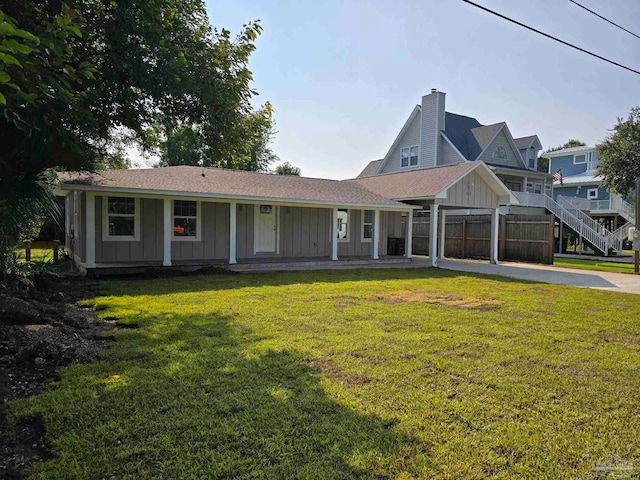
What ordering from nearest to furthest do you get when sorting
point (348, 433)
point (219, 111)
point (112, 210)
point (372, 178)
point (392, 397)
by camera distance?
point (348, 433)
point (392, 397)
point (219, 111)
point (112, 210)
point (372, 178)

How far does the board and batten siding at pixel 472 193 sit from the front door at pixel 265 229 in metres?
6.52

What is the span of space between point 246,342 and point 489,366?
8.93 ft

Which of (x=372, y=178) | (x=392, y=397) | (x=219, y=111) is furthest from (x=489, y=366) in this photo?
(x=372, y=178)

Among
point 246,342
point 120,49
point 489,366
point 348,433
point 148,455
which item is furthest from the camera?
point 120,49

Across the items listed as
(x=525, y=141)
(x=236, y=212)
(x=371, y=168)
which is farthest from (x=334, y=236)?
(x=525, y=141)

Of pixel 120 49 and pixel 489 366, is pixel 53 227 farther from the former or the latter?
pixel 489 366

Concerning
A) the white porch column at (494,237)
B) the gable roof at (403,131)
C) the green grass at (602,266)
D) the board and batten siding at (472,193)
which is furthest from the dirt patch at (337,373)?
the gable roof at (403,131)

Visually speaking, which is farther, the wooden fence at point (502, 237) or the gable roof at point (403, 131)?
the gable roof at point (403, 131)

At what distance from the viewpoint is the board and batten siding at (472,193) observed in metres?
15.9

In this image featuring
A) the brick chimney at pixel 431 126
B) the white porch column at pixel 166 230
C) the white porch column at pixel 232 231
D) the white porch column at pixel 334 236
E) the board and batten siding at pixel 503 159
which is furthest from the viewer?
the board and batten siding at pixel 503 159

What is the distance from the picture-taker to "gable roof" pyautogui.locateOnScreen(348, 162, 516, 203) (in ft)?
51.6

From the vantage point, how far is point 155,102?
7918mm

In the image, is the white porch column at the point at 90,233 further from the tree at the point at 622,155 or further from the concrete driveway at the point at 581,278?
the tree at the point at 622,155

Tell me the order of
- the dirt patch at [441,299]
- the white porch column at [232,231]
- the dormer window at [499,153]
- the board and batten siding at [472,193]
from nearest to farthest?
the dirt patch at [441,299]
the white porch column at [232,231]
the board and batten siding at [472,193]
the dormer window at [499,153]
